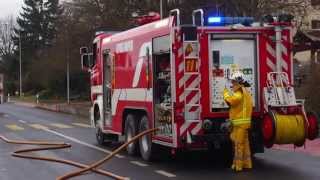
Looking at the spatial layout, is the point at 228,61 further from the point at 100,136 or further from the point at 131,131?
the point at 100,136

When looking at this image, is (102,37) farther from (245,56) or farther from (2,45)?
(2,45)

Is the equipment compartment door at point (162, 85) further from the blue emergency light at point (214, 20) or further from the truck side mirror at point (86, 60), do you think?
the truck side mirror at point (86, 60)

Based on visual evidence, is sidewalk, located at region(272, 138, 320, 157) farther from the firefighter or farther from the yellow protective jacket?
the yellow protective jacket

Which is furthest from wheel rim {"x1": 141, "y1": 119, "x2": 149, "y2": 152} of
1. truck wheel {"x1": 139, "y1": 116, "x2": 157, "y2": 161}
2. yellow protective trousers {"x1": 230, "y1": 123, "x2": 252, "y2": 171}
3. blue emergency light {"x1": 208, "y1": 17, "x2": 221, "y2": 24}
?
blue emergency light {"x1": 208, "y1": 17, "x2": 221, "y2": 24}

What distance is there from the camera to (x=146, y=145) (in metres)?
14.4

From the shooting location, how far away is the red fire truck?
41.3 feet

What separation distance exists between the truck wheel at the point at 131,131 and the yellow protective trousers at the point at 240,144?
3.22 metres

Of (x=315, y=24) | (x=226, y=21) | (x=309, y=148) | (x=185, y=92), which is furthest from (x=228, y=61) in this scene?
(x=315, y=24)

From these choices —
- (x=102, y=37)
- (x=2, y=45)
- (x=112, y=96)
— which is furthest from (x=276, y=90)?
(x=2, y=45)

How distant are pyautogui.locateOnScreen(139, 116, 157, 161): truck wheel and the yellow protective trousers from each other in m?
2.16

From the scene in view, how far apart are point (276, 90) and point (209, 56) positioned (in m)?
1.38

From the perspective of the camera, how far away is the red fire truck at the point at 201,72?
41.3 feet

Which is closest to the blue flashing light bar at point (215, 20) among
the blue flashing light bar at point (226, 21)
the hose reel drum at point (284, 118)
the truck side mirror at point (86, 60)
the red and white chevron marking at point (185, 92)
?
the blue flashing light bar at point (226, 21)

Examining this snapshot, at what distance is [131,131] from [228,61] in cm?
333
